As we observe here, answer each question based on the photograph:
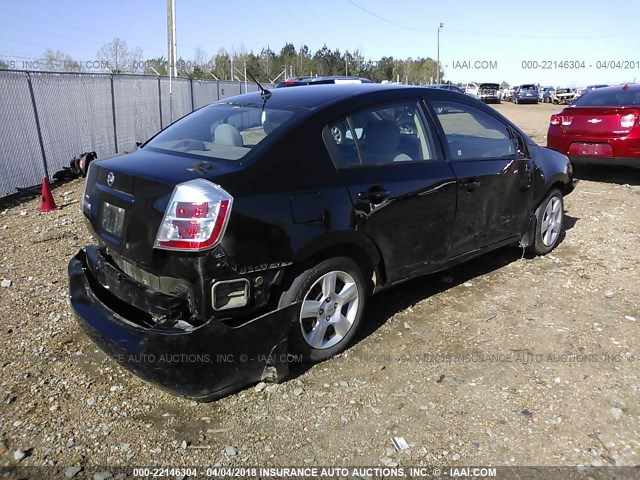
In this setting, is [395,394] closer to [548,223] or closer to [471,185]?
[471,185]

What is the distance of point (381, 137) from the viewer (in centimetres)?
370

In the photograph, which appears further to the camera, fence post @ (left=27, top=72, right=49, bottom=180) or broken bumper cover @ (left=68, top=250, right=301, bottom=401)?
fence post @ (left=27, top=72, right=49, bottom=180)

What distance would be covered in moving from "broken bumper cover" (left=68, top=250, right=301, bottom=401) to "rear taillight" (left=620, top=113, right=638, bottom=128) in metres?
7.35

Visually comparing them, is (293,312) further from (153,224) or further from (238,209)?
(153,224)

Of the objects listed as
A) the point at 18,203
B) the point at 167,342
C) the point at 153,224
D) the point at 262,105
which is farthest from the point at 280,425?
the point at 18,203

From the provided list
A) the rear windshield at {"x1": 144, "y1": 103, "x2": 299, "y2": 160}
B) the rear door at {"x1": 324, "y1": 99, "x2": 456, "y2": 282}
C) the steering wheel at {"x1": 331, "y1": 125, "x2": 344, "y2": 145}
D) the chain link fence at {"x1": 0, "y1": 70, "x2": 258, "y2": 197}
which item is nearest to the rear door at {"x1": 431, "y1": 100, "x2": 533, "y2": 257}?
the rear door at {"x1": 324, "y1": 99, "x2": 456, "y2": 282}

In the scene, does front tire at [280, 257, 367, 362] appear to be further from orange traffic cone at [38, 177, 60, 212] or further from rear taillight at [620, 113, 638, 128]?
rear taillight at [620, 113, 638, 128]

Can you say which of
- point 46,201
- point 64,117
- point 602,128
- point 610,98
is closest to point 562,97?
point 610,98

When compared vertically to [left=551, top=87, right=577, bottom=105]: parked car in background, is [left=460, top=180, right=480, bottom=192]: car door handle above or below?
above

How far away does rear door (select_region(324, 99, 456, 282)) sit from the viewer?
11.3 ft

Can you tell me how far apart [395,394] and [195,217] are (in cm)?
157

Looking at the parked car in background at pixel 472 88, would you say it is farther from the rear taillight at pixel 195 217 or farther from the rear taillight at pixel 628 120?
the rear taillight at pixel 195 217

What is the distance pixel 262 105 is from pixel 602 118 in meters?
6.96

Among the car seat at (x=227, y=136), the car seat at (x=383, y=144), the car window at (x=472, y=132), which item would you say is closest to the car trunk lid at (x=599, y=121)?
the car window at (x=472, y=132)
